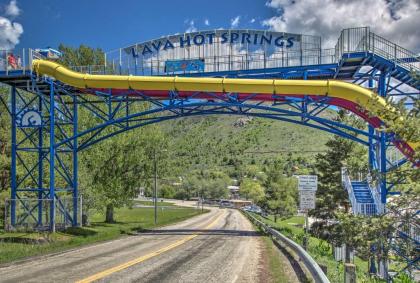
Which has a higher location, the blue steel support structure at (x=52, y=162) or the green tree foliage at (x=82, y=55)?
the green tree foliage at (x=82, y=55)

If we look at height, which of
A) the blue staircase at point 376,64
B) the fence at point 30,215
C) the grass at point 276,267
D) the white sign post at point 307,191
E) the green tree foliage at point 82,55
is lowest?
the grass at point 276,267

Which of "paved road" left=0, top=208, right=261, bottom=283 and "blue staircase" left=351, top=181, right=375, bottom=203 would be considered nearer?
"paved road" left=0, top=208, right=261, bottom=283

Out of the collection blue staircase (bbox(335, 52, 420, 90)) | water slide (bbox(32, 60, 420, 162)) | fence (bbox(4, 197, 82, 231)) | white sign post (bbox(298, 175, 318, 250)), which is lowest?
fence (bbox(4, 197, 82, 231))

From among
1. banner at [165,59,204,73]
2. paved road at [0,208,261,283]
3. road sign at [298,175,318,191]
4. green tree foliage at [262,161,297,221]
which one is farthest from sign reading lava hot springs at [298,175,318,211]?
green tree foliage at [262,161,297,221]

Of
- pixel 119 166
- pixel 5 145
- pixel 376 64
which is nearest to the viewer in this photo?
pixel 376 64

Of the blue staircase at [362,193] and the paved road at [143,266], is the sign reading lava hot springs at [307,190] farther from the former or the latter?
the blue staircase at [362,193]

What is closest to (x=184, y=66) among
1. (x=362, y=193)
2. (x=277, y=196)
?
(x=362, y=193)

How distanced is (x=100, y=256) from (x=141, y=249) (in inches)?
126

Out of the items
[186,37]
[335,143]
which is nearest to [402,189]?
[186,37]

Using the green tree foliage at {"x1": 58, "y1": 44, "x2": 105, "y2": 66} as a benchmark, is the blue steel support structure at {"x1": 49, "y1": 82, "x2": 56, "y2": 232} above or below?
below

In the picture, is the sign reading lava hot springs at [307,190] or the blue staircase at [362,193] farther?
the blue staircase at [362,193]

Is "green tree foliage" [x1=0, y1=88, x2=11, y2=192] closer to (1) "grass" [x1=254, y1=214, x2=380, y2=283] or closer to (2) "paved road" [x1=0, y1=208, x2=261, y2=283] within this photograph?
(2) "paved road" [x1=0, y1=208, x2=261, y2=283]

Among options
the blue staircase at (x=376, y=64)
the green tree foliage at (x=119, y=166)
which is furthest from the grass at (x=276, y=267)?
the green tree foliage at (x=119, y=166)

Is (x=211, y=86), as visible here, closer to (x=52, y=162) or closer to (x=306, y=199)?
(x=52, y=162)
